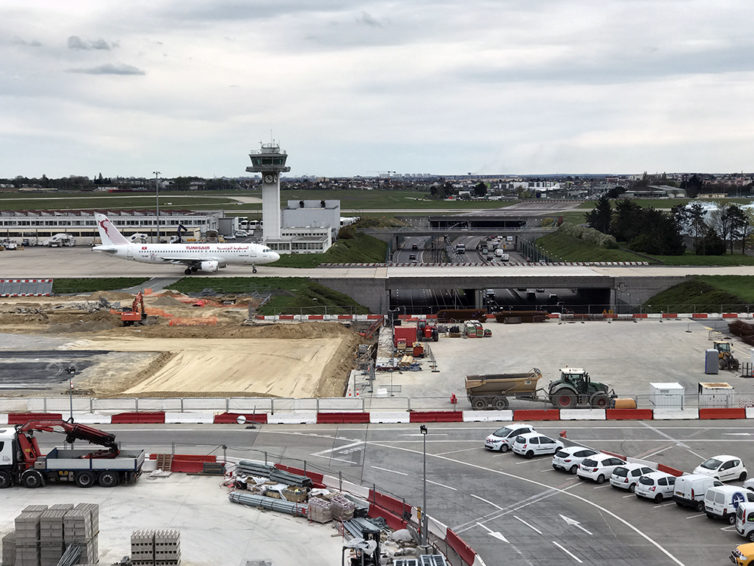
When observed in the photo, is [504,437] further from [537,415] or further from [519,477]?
[537,415]

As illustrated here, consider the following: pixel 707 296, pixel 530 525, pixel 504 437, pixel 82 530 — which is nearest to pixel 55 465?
pixel 82 530

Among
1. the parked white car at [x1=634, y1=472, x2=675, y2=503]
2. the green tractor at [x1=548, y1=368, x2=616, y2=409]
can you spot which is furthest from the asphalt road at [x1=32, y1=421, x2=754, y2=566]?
the green tractor at [x1=548, y1=368, x2=616, y2=409]

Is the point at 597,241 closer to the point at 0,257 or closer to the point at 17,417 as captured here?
the point at 0,257

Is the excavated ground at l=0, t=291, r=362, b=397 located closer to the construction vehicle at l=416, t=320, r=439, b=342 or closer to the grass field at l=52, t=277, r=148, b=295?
the grass field at l=52, t=277, r=148, b=295

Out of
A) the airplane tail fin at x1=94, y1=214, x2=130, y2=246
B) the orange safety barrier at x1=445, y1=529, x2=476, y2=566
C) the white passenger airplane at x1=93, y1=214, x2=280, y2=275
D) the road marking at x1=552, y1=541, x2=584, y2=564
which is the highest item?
the airplane tail fin at x1=94, y1=214, x2=130, y2=246

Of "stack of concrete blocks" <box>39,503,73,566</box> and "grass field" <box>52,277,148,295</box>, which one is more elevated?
"grass field" <box>52,277,148,295</box>

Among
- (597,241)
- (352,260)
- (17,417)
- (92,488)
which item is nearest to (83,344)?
(17,417)
